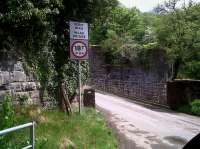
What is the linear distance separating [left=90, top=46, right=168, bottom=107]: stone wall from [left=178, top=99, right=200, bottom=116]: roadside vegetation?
5.94ft

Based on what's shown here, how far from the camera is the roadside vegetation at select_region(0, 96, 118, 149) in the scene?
353 inches

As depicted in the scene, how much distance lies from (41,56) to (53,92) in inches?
55.8

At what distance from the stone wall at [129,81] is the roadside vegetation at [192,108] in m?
1.81

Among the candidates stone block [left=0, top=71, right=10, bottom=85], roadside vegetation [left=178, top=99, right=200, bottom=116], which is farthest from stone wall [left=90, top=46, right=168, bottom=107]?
stone block [left=0, top=71, right=10, bottom=85]

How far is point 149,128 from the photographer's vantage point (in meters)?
15.2

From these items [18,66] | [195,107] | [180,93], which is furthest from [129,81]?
[18,66]

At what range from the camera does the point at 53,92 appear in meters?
13.6

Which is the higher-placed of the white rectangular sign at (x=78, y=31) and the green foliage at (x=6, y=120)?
the white rectangular sign at (x=78, y=31)

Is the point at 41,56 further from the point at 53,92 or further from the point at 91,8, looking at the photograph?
the point at 91,8

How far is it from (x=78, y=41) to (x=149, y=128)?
4364 mm

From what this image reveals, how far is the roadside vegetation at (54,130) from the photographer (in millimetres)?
8978

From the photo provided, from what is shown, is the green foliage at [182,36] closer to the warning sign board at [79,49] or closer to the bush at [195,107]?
the bush at [195,107]

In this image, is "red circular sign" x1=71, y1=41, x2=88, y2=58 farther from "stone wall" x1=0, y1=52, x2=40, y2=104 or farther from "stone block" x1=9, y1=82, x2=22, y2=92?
"stone block" x1=9, y1=82, x2=22, y2=92

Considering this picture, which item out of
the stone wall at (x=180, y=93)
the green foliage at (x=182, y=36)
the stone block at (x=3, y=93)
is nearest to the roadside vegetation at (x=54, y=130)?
the stone block at (x=3, y=93)
